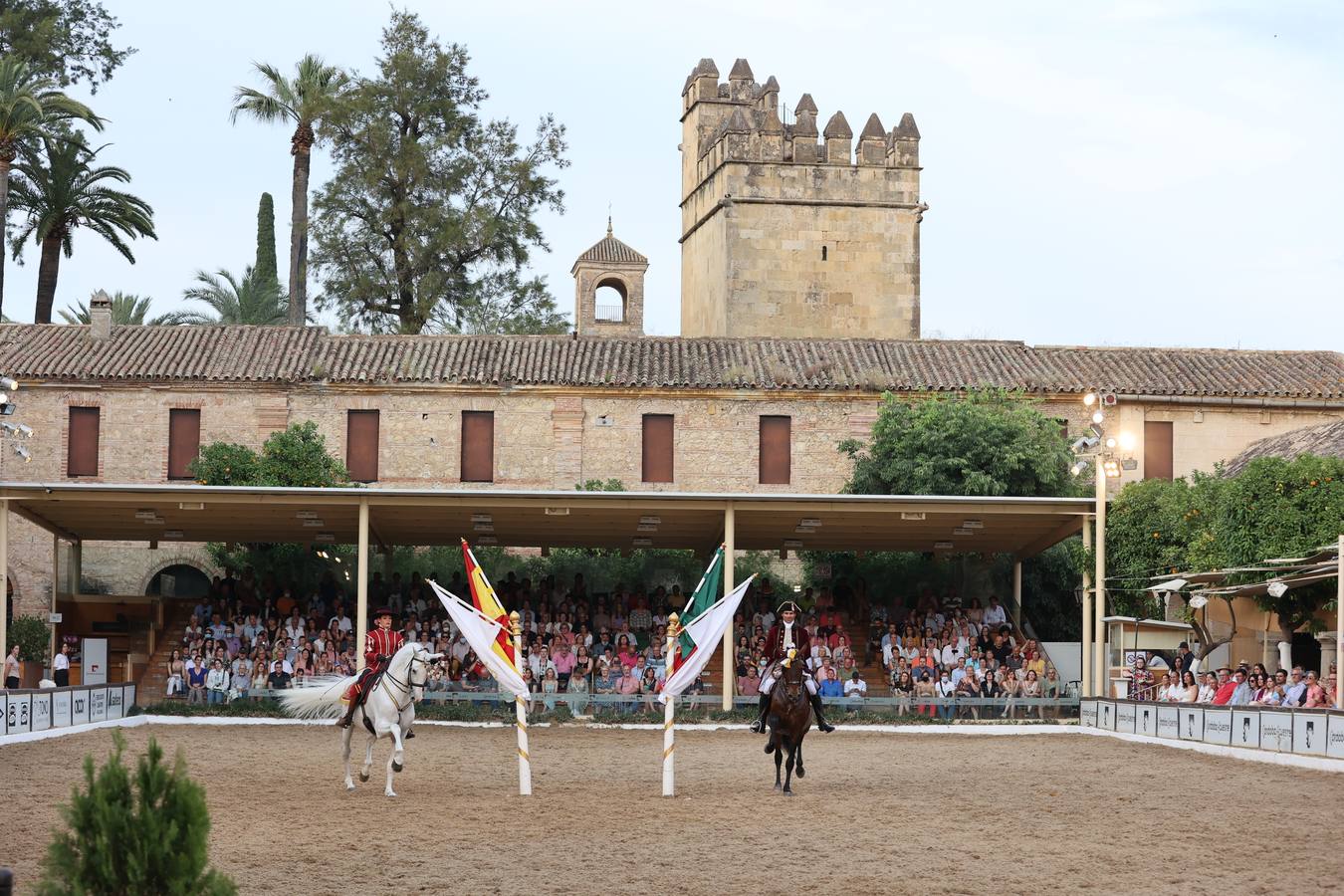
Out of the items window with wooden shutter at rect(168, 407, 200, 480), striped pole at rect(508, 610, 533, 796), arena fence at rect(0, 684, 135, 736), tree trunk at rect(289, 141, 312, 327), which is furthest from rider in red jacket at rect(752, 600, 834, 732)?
tree trunk at rect(289, 141, 312, 327)

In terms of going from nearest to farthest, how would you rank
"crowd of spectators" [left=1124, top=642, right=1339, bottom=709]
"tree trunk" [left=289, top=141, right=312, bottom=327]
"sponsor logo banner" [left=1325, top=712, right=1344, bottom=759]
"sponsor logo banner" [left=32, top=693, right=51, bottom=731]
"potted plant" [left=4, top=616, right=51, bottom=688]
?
"sponsor logo banner" [left=1325, top=712, right=1344, bottom=759] < "crowd of spectators" [left=1124, top=642, right=1339, bottom=709] < "sponsor logo banner" [left=32, top=693, right=51, bottom=731] < "potted plant" [left=4, top=616, right=51, bottom=688] < "tree trunk" [left=289, top=141, right=312, bottom=327]

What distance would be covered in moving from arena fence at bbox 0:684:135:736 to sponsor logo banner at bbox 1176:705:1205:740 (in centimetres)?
1587

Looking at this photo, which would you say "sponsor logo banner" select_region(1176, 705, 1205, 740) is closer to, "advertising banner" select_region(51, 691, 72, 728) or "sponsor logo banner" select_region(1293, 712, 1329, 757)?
"sponsor logo banner" select_region(1293, 712, 1329, 757)

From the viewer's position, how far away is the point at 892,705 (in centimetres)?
2964

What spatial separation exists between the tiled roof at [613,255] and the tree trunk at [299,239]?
1466 centimetres

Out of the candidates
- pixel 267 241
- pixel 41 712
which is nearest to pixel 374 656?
pixel 41 712

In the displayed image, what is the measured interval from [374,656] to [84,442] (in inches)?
967

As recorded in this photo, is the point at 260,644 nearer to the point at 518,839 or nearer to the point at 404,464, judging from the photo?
the point at 404,464

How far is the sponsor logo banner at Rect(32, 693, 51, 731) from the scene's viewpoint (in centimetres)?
2396

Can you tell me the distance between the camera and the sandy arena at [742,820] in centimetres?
1266

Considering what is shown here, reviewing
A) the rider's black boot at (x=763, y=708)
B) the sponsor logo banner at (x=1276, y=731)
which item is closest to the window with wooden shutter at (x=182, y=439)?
the rider's black boot at (x=763, y=708)

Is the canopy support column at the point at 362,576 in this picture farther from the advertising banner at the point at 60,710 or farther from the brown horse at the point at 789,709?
the brown horse at the point at 789,709

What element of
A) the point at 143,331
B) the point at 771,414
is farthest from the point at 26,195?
the point at 771,414

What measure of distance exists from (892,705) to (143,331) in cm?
2281
